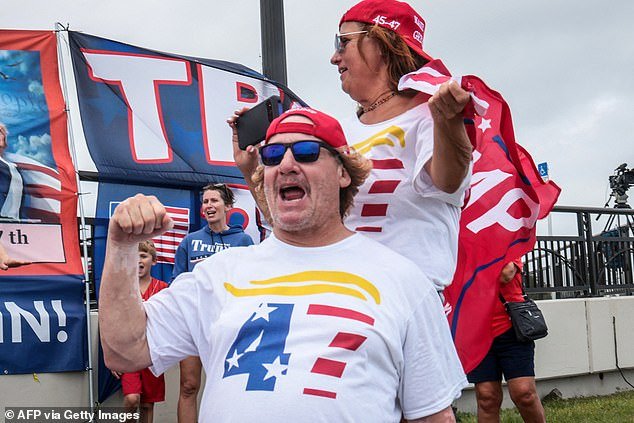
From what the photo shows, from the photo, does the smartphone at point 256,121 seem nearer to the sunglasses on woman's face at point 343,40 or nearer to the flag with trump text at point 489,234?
the sunglasses on woman's face at point 343,40

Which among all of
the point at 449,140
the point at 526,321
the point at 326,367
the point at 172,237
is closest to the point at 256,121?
the point at 449,140

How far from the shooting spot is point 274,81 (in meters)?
6.09

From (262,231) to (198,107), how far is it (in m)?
1.33

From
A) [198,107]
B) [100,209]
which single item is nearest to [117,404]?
[100,209]

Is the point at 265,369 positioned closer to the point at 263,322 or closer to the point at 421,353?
the point at 263,322

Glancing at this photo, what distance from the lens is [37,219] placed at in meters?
5.76

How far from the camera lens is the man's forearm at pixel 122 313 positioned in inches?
79.1

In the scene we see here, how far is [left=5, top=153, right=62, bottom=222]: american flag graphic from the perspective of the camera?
572 cm

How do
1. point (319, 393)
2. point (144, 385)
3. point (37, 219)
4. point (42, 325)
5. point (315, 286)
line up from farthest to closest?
point (144, 385) → point (37, 219) → point (42, 325) → point (315, 286) → point (319, 393)

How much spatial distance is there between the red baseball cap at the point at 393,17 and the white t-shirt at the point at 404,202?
380mm

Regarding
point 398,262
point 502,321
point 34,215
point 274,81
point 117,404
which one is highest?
point 274,81

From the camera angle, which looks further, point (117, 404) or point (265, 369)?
point (117, 404)

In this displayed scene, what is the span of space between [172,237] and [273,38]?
6.65 feet

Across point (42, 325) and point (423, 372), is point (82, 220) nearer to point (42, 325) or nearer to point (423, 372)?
point (42, 325)
